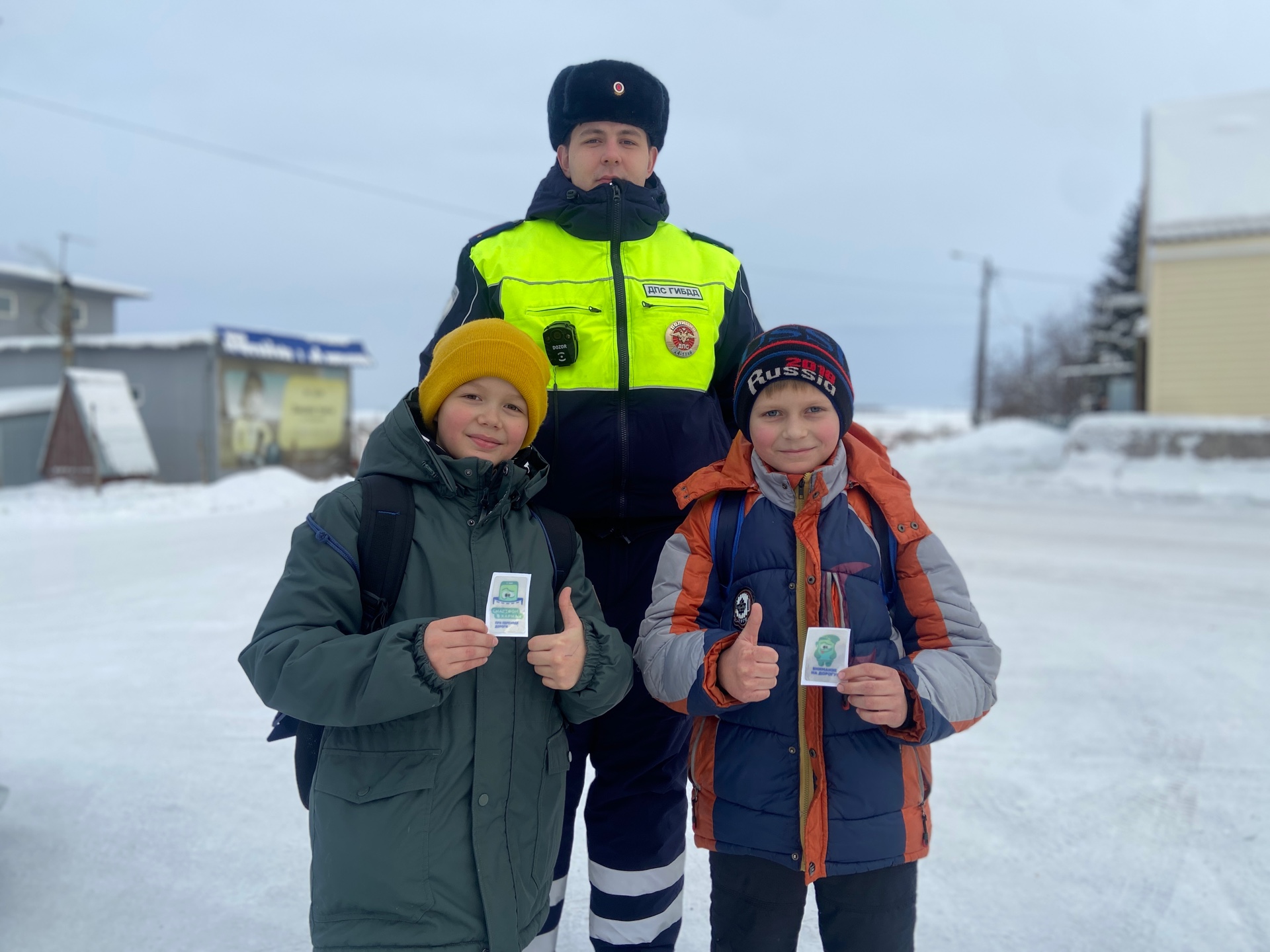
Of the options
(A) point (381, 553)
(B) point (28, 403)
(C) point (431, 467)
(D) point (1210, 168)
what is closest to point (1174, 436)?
(D) point (1210, 168)

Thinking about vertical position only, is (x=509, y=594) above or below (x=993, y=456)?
above

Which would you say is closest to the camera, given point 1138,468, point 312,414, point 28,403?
point 1138,468

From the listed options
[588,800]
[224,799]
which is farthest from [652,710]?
[224,799]

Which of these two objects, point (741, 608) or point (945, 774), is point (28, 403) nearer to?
point (945, 774)

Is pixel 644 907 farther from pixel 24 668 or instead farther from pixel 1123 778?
pixel 24 668

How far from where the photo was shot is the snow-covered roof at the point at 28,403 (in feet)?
61.6

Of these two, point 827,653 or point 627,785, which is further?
point 627,785

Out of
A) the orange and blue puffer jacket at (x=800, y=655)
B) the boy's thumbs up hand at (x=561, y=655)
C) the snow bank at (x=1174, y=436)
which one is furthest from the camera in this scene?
the snow bank at (x=1174, y=436)

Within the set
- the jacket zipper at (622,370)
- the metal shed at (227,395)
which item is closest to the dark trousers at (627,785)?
the jacket zipper at (622,370)

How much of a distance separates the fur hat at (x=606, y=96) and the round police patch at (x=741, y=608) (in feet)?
4.27

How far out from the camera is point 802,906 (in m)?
1.96

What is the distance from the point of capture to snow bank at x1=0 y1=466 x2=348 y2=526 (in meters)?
12.0

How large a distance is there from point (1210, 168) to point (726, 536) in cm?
2138

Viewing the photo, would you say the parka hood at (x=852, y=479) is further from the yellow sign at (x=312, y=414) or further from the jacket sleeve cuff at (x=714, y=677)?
the yellow sign at (x=312, y=414)
